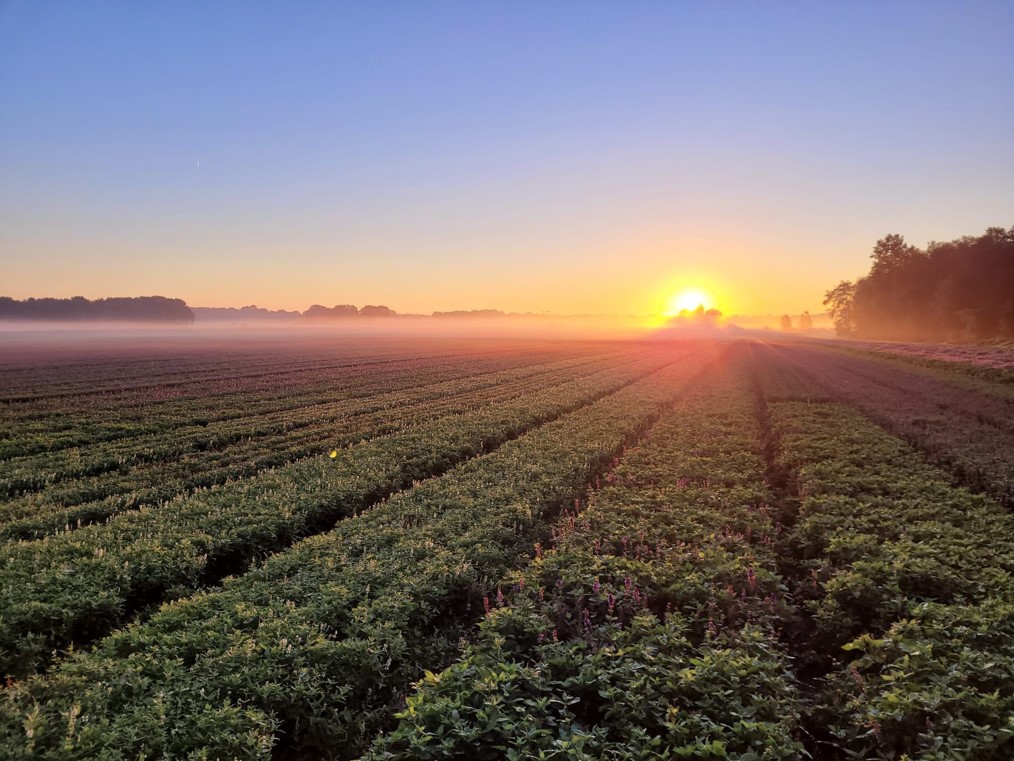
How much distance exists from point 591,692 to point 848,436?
1818 centimetres

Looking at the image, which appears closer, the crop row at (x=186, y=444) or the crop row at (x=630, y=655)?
the crop row at (x=630, y=655)

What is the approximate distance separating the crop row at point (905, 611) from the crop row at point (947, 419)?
1.52m

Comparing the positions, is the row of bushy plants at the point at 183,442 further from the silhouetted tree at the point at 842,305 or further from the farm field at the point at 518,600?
the silhouetted tree at the point at 842,305

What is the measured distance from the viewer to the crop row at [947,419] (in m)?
14.5

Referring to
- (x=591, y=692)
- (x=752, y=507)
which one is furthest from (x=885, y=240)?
(x=591, y=692)

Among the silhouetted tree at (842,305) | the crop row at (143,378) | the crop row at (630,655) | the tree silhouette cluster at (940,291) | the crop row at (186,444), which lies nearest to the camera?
the crop row at (630,655)

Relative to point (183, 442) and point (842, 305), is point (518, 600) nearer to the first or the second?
point (183, 442)

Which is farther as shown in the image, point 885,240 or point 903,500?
point 885,240

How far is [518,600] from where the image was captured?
7.90 meters

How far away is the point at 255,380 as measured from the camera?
46.7m

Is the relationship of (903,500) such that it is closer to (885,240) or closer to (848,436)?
(848,436)

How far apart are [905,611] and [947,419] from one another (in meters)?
20.3

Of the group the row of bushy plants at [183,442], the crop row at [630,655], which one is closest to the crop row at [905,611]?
the crop row at [630,655]

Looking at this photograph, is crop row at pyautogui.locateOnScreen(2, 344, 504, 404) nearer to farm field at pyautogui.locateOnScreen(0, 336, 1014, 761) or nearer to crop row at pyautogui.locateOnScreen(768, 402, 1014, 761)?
farm field at pyautogui.locateOnScreen(0, 336, 1014, 761)
